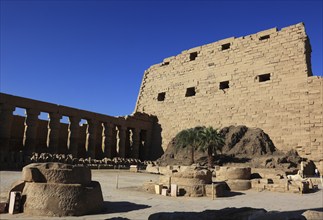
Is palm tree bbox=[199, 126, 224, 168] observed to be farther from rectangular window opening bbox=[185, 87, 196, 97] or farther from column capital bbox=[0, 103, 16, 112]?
column capital bbox=[0, 103, 16, 112]

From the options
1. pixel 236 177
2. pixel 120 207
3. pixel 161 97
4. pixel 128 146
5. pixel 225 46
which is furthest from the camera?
pixel 161 97

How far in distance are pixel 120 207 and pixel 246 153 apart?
17396 millimetres

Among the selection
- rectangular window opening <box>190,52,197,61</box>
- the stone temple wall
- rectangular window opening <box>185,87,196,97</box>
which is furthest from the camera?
rectangular window opening <box>190,52,197,61</box>

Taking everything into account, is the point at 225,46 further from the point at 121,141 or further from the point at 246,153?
the point at 121,141

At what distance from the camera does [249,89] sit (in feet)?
81.0

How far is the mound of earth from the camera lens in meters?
20.2

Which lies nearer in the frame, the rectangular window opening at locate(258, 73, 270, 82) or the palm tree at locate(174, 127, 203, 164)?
the palm tree at locate(174, 127, 203, 164)

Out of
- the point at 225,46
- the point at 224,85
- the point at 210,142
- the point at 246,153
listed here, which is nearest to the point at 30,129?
the point at 210,142

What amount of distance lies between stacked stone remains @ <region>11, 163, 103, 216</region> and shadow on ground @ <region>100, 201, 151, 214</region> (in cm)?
25

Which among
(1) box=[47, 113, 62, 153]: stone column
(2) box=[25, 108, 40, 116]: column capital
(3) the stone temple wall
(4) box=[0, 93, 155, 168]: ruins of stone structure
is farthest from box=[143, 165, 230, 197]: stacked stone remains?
(1) box=[47, 113, 62, 153]: stone column

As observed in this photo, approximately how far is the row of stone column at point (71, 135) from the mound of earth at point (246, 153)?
4.73 m

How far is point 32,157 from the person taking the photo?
1778 cm

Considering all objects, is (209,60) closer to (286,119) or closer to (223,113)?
(223,113)

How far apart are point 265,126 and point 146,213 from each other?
62.6 ft
